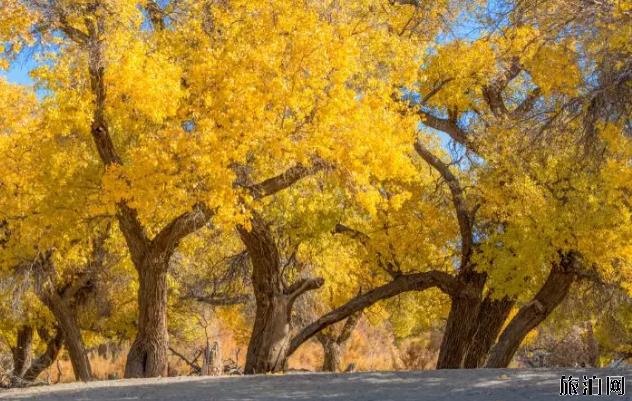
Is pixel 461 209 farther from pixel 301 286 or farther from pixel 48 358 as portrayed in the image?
pixel 48 358

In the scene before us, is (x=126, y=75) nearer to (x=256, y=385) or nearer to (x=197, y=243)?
(x=256, y=385)

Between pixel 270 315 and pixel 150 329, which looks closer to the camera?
pixel 150 329

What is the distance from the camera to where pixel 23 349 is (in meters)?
26.2

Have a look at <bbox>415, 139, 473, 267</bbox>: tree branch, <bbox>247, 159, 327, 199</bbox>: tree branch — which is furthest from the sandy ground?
<bbox>415, 139, 473, 267</bbox>: tree branch

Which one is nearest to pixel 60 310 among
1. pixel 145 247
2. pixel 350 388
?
pixel 145 247

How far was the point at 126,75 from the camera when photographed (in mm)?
13750

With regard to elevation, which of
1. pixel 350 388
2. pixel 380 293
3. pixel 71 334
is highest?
pixel 380 293

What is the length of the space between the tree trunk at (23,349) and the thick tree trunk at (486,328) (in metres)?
13.4

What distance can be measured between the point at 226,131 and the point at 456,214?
7822 mm

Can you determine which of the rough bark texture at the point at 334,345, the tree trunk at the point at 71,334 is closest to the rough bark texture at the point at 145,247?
the tree trunk at the point at 71,334

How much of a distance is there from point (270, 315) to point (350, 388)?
25.6 feet

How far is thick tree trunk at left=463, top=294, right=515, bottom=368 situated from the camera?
1897 centimetres

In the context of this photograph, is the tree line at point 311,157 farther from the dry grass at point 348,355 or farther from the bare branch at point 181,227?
the dry grass at point 348,355

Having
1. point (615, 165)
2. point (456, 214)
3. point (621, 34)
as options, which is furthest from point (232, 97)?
point (456, 214)
